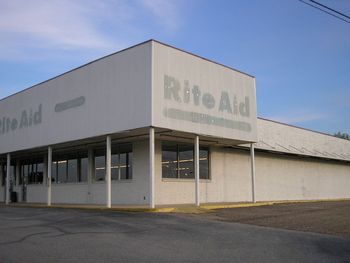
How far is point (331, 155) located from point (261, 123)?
11.3 metres

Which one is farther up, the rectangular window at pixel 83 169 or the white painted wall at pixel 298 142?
the white painted wall at pixel 298 142

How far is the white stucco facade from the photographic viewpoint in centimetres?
1992

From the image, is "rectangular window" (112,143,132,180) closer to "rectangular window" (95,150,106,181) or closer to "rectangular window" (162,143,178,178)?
"rectangular window" (95,150,106,181)

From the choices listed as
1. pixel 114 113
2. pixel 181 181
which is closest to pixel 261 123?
pixel 181 181

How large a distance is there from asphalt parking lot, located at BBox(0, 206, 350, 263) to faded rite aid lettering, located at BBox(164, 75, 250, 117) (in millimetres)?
6680

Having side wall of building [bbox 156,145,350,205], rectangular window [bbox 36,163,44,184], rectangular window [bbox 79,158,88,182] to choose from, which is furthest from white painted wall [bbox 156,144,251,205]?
rectangular window [bbox 36,163,44,184]

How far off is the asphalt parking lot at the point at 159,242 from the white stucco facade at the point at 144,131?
582 cm

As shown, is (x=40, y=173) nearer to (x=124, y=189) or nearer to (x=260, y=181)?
(x=124, y=189)

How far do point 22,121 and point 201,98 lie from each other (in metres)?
11.8

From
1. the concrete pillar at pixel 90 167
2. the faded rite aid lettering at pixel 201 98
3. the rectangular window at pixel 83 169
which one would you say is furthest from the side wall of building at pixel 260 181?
the rectangular window at pixel 83 169

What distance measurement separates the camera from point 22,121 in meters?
27.7

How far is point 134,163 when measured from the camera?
23.6m

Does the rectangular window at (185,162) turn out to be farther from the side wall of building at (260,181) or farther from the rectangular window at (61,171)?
the rectangular window at (61,171)

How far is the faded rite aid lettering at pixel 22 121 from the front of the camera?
26.2 metres
